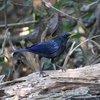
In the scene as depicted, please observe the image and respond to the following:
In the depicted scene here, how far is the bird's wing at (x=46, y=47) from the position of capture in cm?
515

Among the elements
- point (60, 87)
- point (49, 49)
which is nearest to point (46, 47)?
point (49, 49)

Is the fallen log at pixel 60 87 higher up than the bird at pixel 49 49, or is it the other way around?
the bird at pixel 49 49

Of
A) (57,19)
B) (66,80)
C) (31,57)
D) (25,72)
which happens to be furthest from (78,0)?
(66,80)

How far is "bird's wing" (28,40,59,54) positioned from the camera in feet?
16.9

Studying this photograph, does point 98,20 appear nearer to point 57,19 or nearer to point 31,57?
point 57,19

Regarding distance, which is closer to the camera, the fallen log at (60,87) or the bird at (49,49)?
the fallen log at (60,87)

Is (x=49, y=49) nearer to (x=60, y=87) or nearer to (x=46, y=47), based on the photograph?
(x=46, y=47)

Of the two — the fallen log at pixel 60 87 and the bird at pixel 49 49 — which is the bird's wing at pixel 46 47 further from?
the fallen log at pixel 60 87

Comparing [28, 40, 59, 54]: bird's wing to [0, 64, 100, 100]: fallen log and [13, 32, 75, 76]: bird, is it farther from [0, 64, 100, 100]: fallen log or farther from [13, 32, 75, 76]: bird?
[0, 64, 100, 100]: fallen log

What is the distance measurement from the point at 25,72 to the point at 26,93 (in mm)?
2976

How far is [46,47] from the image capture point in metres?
5.23

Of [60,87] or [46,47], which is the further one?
[46,47]

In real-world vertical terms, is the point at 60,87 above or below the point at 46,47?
below

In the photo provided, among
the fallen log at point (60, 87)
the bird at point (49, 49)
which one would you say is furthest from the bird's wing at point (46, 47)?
the fallen log at point (60, 87)
